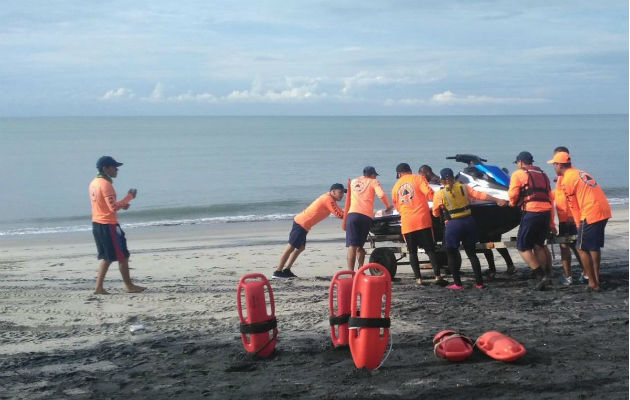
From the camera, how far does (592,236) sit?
8.88 m

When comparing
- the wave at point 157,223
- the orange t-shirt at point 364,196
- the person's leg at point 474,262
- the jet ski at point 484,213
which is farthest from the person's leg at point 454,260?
the wave at point 157,223

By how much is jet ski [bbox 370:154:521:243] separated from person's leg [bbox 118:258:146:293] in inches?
138

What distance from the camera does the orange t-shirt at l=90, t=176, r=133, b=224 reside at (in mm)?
9562

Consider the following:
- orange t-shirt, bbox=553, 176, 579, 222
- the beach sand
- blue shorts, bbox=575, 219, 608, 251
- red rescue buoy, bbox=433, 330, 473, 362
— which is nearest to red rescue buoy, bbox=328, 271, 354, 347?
the beach sand

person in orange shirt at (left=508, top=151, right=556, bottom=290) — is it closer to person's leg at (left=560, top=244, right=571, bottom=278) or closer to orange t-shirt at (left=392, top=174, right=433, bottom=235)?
person's leg at (left=560, top=244, right=571, bottom=278)

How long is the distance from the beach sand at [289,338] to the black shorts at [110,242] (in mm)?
582

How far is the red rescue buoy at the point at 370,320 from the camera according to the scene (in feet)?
20.2

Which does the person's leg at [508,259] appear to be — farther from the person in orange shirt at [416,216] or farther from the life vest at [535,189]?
the life vest at [535,189]

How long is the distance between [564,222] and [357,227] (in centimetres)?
279

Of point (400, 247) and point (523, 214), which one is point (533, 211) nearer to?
point (523, 214)

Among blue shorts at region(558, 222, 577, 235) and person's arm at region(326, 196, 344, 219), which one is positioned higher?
person's arm at region(326, 196, 344, 219)

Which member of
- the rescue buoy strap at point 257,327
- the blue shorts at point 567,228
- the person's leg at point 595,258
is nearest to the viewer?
the rescue buoy strap at point 257,327

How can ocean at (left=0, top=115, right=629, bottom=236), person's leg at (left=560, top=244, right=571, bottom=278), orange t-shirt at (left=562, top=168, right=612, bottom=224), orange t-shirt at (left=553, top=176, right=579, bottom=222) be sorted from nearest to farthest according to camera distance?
orange t-shirt at (left=562, top=168, right=612, bottom=224) → orange t-shirt at (left=553, top=176, right=579, bottom=222) → person's leg at (left=560, top=244, right=571, bottom=278) → ocean at (left=0, top=115, right=629, bottom=236)

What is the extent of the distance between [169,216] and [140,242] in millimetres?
7415
